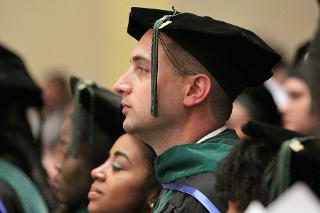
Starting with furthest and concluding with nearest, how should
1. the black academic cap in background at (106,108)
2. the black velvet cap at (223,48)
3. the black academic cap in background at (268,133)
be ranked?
the black academic cap in background at (106,108) → the black velvet cap at (223,48) → the black academic cap in background at (268,133)

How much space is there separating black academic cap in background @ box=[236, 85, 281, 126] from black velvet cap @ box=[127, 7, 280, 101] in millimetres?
2069

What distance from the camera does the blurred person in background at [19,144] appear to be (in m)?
5.22

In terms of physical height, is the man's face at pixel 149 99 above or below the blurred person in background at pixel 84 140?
above

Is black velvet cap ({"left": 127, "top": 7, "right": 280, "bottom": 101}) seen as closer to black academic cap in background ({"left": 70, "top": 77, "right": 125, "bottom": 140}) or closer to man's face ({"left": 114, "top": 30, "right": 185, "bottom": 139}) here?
man's face ({"left": 114, "top": 30, "right": 185, "bottom": 139})

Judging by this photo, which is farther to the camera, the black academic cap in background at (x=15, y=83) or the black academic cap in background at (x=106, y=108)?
the black academic cap in background at (x=15, y=83)

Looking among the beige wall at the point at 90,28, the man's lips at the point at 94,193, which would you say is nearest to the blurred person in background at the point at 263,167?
the man's lips at the point at 94,193

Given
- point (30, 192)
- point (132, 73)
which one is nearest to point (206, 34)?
point (132, 73)

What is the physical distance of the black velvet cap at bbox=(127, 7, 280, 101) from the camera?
410 cm

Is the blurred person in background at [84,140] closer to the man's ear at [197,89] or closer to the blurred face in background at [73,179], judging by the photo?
the blurred face in background at [73,179]

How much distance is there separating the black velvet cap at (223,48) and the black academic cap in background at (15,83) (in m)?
1.42

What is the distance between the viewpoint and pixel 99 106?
5148 mm

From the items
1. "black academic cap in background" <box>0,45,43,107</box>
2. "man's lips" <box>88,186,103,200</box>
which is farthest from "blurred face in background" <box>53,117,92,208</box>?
"man's lips" <box>88,186,103,200</box>

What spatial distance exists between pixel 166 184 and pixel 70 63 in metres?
8.15

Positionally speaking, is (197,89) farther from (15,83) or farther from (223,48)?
(15,83)
